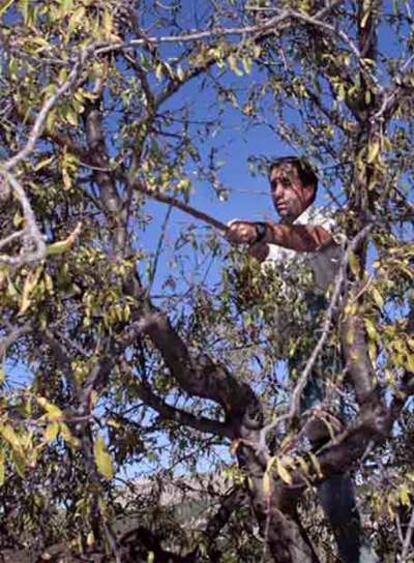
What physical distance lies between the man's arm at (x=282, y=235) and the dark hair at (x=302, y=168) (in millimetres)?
357

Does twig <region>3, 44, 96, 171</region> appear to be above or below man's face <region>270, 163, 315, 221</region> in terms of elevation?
below

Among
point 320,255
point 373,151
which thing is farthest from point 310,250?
point 373,151

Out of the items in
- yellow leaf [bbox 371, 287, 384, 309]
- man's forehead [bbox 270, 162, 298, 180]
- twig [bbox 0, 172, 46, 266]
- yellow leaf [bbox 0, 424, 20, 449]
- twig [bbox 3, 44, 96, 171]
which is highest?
man's forehead [bbox 270, 162, 298, 180]

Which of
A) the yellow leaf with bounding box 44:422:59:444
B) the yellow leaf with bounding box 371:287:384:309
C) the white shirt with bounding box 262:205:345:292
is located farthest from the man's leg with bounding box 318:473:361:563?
the yellow leaf with bounding box 44:422:59:444

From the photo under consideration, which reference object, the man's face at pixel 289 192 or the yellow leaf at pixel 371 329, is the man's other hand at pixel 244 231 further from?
the yellow leaf at pixel 371 329

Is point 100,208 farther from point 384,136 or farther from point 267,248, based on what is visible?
point 384,136

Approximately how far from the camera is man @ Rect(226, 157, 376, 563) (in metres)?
3.72

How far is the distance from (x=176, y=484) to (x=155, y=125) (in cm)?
184

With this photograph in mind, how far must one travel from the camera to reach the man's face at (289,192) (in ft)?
13.4

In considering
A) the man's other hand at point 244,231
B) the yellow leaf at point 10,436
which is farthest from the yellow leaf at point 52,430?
the man's other hand at point 244,231

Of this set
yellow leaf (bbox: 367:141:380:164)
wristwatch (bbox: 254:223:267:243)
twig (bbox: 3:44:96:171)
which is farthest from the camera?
wristwatch (bbox: 254:223:267:243)

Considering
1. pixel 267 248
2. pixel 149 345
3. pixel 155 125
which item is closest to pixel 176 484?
pixel 149 345

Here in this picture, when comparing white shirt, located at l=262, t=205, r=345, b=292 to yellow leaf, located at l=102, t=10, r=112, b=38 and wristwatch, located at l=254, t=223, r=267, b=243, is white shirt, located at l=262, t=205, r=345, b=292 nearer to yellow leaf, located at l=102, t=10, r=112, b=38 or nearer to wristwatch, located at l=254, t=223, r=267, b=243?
wristwatch, located at l=254, t=223, r=267, b=243

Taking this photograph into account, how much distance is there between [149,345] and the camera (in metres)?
4.42
